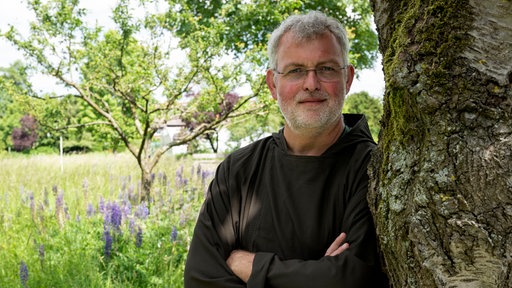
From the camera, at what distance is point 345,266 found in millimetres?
2191

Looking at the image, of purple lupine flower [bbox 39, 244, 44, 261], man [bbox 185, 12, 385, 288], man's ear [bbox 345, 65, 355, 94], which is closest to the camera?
man [bbox 185, 12, 385, 288]

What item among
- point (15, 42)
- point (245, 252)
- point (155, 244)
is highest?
point (15, 42)

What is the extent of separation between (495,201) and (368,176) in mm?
694

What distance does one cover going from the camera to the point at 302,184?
2.56 m

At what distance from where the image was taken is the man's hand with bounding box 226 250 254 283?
7.98 ft

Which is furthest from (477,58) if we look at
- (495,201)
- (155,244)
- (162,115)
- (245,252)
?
(162,115)

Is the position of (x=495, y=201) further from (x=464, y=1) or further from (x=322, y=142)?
(x=322, y=142)

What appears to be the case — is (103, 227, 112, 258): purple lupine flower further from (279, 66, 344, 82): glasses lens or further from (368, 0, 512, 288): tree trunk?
(368, 0, 512, 288): tree trunk

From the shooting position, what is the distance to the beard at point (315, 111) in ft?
8.34

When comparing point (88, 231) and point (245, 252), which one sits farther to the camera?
point (88, 231)

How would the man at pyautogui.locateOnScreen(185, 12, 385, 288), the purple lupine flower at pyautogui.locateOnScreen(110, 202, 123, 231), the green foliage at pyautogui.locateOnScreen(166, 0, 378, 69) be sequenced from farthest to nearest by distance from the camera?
the green foliage at pyautogui.locateOnScreen(166, 0, 378, 69), the purple lupine flower at pyautogui.locateOnScreen(110, 202, 123, 231), the man at pyautogui.locateOnScreen(185, 12, 385, 288)

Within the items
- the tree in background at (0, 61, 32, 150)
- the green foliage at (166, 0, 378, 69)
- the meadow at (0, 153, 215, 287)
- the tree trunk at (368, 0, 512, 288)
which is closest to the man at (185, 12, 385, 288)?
the tree trunk at (368, 0, 512, 288)

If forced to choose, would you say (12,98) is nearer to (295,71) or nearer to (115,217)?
(115,217)

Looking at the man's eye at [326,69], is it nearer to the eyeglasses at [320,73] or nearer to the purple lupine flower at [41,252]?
the eyeglasses at [320,73]
